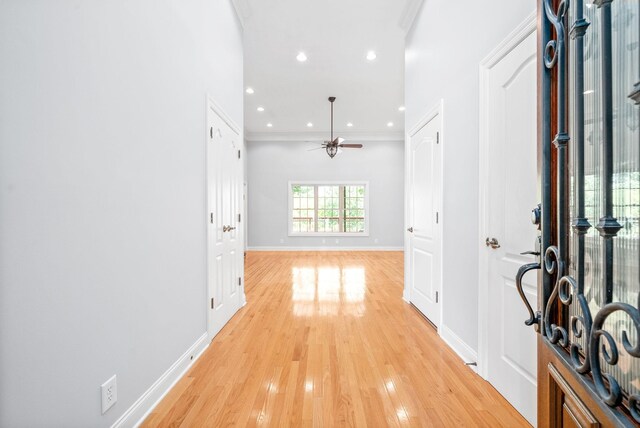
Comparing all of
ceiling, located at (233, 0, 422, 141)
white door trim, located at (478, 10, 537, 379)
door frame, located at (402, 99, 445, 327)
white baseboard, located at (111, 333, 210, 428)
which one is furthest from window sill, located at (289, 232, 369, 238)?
white door trim, located at (478, 10, 537, 379)

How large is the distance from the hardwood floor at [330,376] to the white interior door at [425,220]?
28 cm

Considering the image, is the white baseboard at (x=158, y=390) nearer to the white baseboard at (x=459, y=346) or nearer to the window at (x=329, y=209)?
the white baseboard at (x=459, y=346)

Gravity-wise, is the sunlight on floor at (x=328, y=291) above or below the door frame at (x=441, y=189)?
below

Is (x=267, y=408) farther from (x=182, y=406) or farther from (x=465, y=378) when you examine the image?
(x=465, y=378)

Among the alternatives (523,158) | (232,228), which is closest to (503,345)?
(523,158)

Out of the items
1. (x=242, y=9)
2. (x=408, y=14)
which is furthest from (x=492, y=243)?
(x=242, y=9)

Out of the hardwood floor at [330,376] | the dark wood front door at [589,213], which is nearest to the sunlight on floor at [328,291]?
the hardwood floor at [330,376]

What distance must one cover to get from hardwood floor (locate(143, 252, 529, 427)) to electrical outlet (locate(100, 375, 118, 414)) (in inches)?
13.6

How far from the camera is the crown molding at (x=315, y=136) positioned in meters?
8.91

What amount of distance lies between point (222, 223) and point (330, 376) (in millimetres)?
1721

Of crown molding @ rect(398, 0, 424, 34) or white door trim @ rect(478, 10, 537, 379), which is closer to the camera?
white door trim @ rect(478, 10, 537, 379)

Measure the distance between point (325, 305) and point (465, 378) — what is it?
190cm

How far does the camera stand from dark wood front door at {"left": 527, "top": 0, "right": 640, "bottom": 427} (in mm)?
522

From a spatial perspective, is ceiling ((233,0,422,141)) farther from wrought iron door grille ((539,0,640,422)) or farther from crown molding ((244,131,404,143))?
wrought iron door grille ((539,0,640,422))
